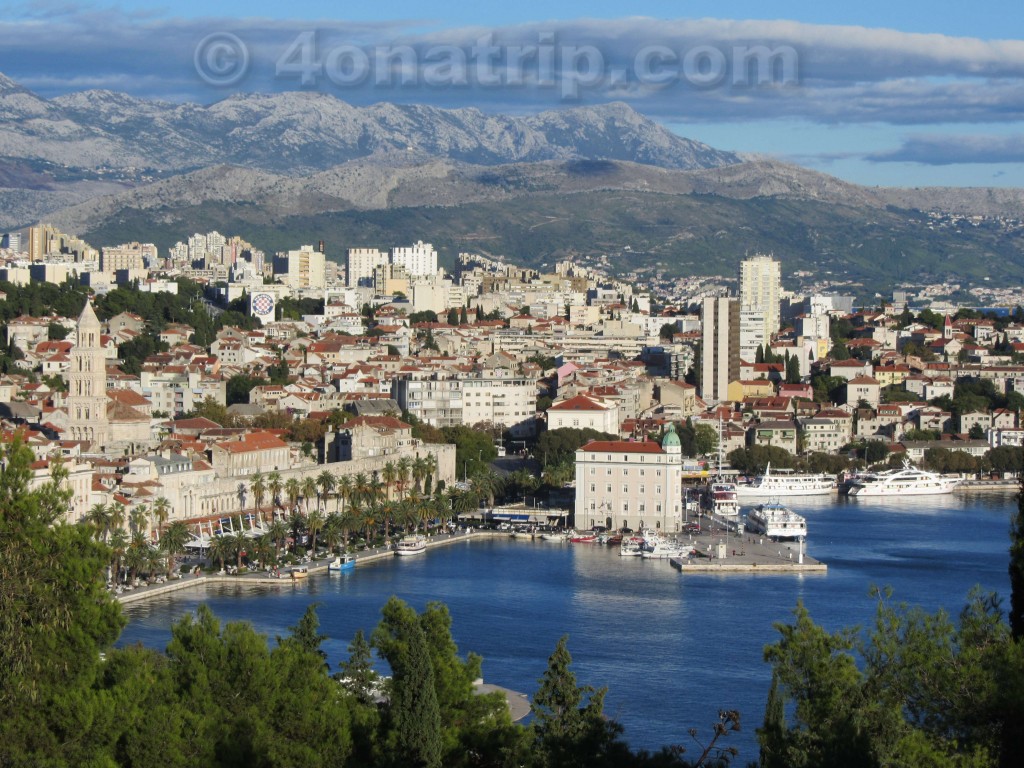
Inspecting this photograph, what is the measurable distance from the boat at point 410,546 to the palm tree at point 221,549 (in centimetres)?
277

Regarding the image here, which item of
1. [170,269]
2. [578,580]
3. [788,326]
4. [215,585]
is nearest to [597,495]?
[578,580]

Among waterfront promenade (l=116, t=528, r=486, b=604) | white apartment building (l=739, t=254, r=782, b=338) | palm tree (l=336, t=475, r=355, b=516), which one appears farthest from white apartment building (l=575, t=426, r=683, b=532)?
white apartment building (l=739, t=254, r=782, b=338)

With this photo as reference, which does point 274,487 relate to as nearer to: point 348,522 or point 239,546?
point 348,522

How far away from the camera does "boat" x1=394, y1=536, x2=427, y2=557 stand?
28.0 m

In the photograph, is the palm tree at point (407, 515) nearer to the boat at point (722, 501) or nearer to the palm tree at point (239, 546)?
the palm tree at point (239, 546)

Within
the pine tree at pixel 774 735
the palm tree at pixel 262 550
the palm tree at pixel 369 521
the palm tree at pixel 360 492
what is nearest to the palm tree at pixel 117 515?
the palm tree at pixel 262 550

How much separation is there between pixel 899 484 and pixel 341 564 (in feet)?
48.4

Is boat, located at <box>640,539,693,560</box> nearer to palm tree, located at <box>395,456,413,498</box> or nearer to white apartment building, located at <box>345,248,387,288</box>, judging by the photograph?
palm tree, located at <box>395,456,413,498</box>

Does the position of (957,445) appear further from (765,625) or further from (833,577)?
(765,625)

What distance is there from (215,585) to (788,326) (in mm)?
40416

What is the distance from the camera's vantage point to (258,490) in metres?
29.5

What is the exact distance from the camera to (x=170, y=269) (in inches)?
2662

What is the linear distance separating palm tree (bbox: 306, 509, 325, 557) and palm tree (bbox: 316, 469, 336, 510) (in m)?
1.92

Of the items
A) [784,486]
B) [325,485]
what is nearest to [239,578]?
[325,485]
